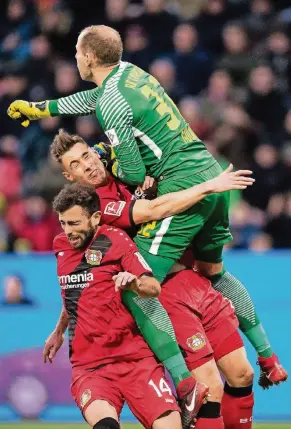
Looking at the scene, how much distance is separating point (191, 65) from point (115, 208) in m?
5.99

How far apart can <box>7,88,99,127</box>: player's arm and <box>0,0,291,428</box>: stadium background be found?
369cm

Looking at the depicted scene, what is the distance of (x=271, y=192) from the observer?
12102 millimetres

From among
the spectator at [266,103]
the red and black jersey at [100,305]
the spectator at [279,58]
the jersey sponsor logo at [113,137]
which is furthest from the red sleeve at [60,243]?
the spectator at [279,58]

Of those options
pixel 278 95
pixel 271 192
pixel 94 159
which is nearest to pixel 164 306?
pixel 94 159

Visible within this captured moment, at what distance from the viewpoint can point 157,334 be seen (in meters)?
6.93

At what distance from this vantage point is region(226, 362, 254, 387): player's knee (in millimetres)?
7559

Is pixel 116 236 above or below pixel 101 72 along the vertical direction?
below

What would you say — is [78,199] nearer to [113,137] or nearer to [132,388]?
[113,137]

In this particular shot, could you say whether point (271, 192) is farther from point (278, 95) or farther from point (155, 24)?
point (155, 24)

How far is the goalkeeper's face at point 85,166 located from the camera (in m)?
7.24

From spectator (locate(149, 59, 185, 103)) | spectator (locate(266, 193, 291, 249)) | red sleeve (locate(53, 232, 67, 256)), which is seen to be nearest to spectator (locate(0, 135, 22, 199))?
spectator (locate(149, 59, 185, 103))

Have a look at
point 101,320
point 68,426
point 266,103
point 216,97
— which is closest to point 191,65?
point 216,97

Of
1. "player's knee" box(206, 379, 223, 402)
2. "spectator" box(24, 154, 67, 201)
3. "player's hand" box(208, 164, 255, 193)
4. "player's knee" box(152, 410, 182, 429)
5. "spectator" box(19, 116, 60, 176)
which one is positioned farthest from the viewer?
"spectator" box(19, 116, 60, 176)

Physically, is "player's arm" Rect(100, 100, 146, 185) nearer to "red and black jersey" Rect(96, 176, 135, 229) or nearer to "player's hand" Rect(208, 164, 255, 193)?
"red and black jersey" Rect(96, 176, 135, 229)
